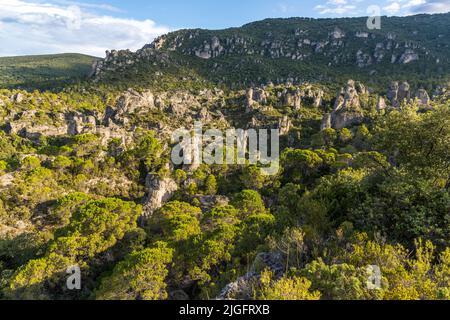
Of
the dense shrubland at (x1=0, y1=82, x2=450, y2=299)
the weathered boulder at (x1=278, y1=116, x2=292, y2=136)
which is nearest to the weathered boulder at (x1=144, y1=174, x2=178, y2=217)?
the dense shrubland at (x1=0, y1=82, x2=450, y2=299)

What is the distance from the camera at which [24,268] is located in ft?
63.9

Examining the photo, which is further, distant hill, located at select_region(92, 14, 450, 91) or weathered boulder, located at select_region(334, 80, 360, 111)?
distant hill, located at select_region(92, 14, 450, 91)

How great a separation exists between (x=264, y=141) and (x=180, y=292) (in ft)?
Result: 158

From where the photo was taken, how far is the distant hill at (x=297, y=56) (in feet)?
390

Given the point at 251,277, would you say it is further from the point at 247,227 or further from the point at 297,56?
the point at 297,56

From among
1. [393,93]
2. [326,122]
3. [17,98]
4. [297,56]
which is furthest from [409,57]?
[17,98]

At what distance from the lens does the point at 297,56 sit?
147 m

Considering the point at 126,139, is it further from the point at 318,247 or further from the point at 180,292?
the point at 318,247

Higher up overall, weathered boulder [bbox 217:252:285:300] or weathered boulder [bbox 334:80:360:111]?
weathered boulder [bbox 334:80:360:111]

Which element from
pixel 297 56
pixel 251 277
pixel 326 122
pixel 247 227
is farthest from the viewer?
pixel 297 56

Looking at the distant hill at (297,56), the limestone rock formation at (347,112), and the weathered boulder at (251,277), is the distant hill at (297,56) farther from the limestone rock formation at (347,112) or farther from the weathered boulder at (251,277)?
the weathered boulder at (251,277)

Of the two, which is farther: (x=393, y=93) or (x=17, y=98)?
(x=393, y=93)

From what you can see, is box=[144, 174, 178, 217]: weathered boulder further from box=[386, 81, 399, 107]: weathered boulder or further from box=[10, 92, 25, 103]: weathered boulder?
box=[386, 81, 399, 107]: weathered boulder

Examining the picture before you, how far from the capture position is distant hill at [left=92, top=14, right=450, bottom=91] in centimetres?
11881
